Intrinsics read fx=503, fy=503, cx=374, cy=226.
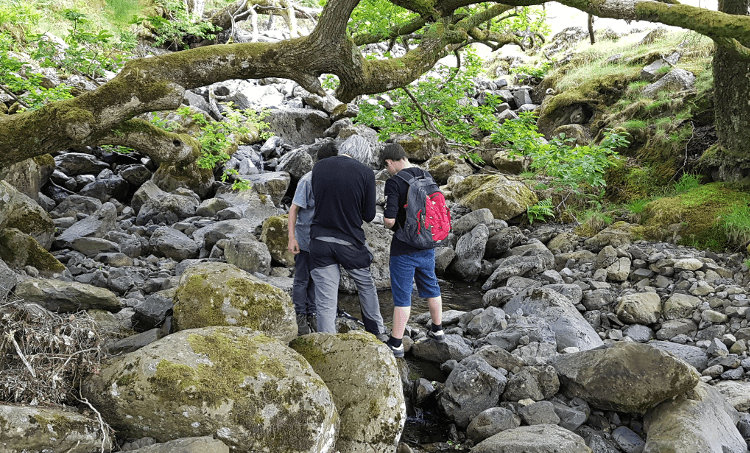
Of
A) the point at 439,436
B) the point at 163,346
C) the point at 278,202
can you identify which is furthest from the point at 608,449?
the point at 278,202

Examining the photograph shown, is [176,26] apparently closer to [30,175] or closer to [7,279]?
[30,175]

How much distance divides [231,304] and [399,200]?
1.95 metres

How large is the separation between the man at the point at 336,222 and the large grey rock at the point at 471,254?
5.05 meters

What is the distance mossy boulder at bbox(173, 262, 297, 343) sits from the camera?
4553mm

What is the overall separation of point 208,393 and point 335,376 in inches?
43.7

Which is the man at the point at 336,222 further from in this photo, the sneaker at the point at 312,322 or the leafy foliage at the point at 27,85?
the leafy foliage at the point at 27,85

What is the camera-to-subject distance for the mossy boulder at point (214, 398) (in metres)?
3.11

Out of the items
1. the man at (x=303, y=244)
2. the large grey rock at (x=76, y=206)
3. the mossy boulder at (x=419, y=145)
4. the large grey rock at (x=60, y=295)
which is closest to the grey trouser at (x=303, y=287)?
the man at (x=303, y=244)

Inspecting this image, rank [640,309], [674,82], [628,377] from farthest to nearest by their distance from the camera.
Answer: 1. [674,82]
2. [640,309]
3. [628,377]

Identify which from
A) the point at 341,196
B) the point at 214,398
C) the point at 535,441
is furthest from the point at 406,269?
the point at 214,398

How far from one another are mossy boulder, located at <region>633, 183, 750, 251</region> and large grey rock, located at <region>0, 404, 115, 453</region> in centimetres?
906

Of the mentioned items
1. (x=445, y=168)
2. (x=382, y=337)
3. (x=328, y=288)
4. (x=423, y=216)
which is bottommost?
(x=445, y=168)

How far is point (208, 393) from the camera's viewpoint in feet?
10.3

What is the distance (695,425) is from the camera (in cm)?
392
